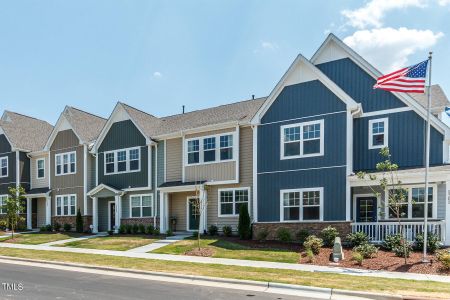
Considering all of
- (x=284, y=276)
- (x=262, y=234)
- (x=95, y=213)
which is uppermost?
(x=284, y=276)

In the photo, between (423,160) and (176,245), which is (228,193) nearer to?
(176,245)

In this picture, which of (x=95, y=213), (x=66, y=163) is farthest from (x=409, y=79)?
(x=66, y=163)

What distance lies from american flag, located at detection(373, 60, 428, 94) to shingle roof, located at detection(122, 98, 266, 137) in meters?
8.76

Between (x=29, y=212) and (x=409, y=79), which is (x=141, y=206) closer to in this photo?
(x=29, y=212)

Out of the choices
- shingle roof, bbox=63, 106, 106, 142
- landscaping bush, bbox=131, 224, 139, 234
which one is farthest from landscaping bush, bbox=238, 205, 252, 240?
shingle roof, bbox=63, 106, 106, 142

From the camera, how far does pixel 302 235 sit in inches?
757

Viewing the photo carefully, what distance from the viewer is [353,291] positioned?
32.6 feet

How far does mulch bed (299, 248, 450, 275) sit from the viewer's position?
13.5 metres

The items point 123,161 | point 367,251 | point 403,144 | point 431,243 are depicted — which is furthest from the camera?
point 123,161

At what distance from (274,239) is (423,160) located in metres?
8.16

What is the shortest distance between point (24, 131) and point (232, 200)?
22.9 m

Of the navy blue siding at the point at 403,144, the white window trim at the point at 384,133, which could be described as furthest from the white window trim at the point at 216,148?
the white window trim at the point at 384,133

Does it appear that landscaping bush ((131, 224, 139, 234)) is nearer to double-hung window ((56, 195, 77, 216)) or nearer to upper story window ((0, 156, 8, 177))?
double-hung window ((56, 195, 77, 216))

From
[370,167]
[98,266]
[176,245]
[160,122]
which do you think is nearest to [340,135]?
[370,167]
